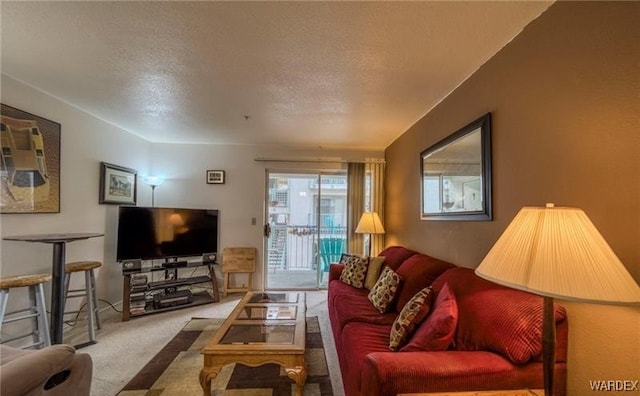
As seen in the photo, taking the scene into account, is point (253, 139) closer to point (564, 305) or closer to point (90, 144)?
point (90, 144)

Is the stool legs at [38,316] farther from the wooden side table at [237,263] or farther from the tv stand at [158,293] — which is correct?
the wooden side table at [237,263]

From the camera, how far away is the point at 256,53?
1.96 metres

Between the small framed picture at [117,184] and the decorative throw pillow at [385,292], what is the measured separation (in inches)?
130

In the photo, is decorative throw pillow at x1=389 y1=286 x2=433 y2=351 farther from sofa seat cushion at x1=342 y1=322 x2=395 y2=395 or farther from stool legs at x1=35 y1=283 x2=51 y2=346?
stool legs at x1=35 y1=283 x2=51 y2=346

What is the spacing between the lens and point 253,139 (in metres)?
4.34

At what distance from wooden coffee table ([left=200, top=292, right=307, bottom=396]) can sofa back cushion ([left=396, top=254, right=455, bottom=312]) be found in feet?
2.70

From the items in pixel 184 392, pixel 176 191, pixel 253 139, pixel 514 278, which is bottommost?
pixel 184 392

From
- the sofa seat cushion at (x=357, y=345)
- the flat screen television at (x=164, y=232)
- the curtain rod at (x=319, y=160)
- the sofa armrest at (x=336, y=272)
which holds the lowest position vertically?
the sofa seat cushion at (x=357, y=345)

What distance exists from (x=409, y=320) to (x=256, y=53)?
6.24 feet

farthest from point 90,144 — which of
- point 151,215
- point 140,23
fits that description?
point 140,23

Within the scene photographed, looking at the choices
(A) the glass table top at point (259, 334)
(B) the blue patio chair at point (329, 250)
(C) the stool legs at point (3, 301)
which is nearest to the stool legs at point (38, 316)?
(C) the stool legs at point (3, 301)

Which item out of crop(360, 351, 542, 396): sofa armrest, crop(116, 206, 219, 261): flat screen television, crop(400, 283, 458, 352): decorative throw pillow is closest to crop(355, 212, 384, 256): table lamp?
crop(116, 206, 219, 261): flat screen television

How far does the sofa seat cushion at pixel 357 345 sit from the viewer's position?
1.57m

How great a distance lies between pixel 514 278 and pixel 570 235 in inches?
8.9
